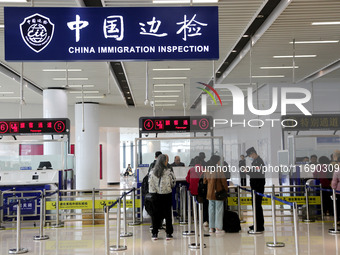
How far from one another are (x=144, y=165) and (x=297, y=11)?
205 inches

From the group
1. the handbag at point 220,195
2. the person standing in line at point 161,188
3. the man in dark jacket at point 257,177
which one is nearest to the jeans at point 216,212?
the handbag at point 220,195

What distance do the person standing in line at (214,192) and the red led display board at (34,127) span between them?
16.6ft

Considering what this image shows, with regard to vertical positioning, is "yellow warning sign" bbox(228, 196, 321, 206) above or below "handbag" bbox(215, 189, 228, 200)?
below

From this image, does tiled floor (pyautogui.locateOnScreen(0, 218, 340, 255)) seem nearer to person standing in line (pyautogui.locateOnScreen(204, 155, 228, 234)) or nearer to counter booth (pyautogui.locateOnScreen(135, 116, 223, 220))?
person standing in line (pyautogui.locateOnScreen(204, 155, 228, 234))

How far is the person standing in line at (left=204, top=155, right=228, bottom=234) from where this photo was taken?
9234 millimetres

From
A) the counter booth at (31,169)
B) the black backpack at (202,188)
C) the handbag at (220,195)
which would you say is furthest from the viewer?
the counter booth at (31,169)

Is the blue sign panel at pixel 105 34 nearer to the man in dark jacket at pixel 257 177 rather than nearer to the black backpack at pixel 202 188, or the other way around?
the man in dark jacket at pixel 257 177

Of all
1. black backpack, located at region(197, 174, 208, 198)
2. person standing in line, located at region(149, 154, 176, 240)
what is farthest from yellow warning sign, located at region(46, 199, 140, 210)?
person standing in line, located at region(149, 154, 176, 240)

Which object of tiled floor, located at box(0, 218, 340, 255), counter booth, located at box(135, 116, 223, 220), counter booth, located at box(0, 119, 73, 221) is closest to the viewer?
tiled floor, located at box(0, 218, 340, 255)

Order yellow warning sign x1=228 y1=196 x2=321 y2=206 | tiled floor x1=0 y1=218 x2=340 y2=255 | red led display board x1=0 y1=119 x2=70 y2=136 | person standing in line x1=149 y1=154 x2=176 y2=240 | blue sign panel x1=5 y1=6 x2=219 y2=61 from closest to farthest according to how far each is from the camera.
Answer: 1. blue sign panel x1=5 y1=6 x2=219 y2=61
2. tiled floor x1=0 y1=218 x2=340 y2=255
3. person standing in line x1=149 y1=154 x2=176 y2=240
4. yellow warning sign x1=228 y1=196 x2=321 y2=206
5. red led display board x1=0 y1=119 x2=70 y2=136

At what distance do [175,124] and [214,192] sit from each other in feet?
11.9

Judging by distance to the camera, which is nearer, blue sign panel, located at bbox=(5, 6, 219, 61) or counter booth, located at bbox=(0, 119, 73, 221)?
blue sign panel, located at bbox=(5, 6, 219, 61)

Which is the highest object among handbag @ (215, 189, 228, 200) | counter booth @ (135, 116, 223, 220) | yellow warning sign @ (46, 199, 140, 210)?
counter booth @ (135, 116, 223, 220)

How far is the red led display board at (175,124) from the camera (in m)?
12.3
